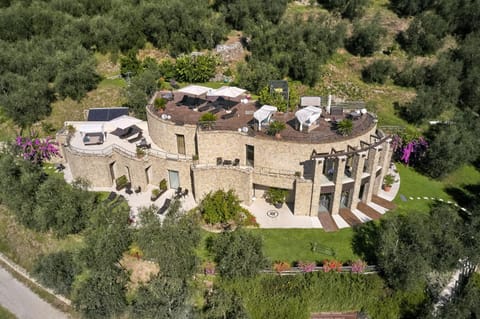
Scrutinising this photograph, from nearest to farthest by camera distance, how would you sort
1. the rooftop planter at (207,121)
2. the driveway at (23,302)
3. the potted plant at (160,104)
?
1. the driveway at (23,302)
2. the rooftop planter at (207,121)
3. the potted plant at (160,104)

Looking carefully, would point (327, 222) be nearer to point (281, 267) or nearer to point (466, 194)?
point (281, 267)

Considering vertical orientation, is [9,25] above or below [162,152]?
above

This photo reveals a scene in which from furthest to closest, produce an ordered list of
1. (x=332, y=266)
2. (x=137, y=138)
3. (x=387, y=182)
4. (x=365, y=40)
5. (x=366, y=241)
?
(x=365, y=40), (x=137, y=138), (x=387, y=182), (x=366, y=241), (x=332, y=266)

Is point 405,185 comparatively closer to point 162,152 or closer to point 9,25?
point 162,152

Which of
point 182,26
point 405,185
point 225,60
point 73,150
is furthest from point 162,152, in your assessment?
point 182,26

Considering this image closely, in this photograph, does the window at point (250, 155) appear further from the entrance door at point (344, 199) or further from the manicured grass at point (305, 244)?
the entrance door at point (344, 199)

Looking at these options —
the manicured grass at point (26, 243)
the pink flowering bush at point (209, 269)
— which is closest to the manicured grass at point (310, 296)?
the pink flowering bush at point (209, 269)

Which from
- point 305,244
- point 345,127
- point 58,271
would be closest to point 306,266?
point 305,244
